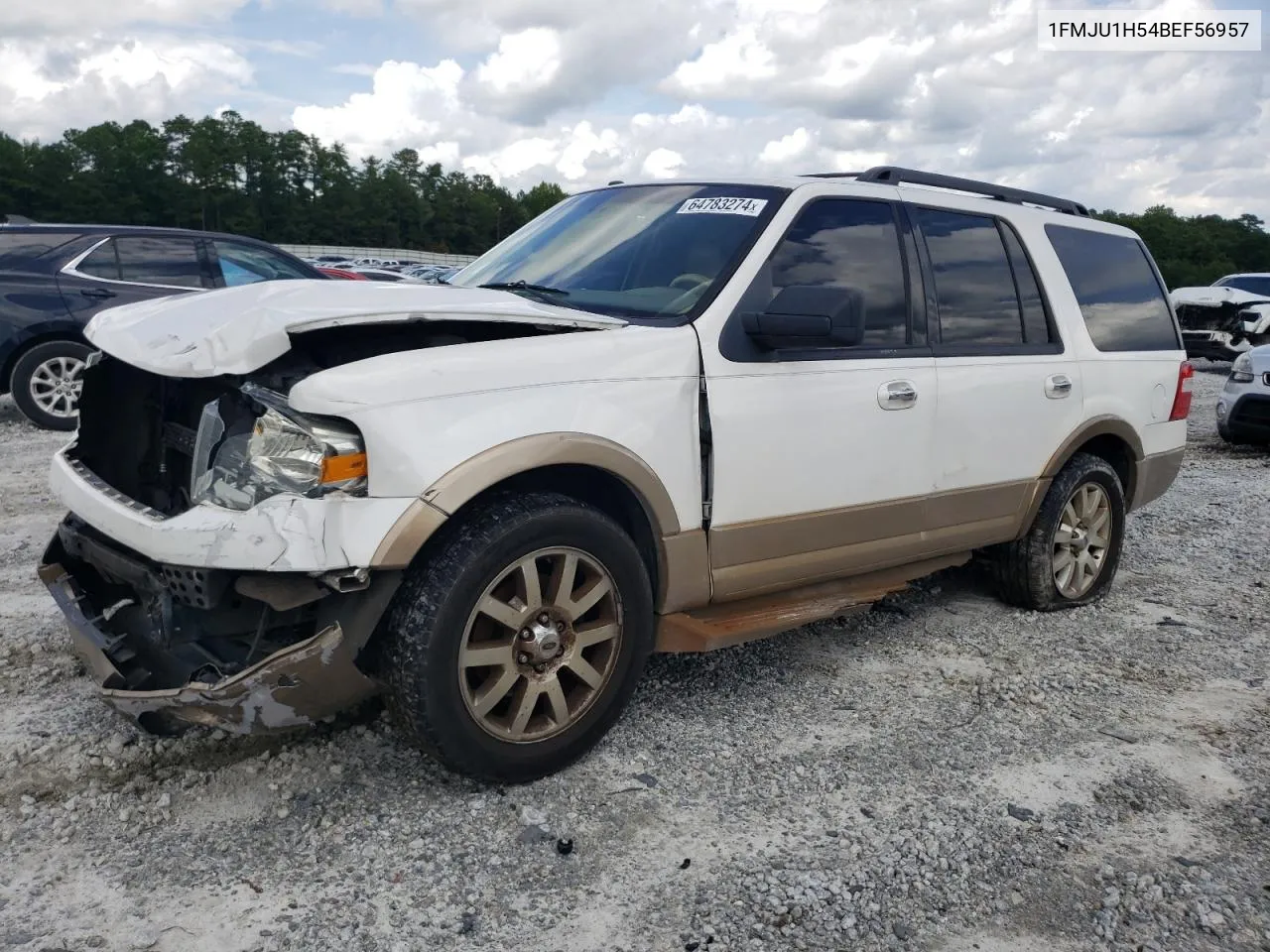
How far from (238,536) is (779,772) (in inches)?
72.0

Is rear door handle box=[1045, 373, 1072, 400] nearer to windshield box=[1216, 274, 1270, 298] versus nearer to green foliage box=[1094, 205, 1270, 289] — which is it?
windshield box=[1216, 274, 1270, 298]

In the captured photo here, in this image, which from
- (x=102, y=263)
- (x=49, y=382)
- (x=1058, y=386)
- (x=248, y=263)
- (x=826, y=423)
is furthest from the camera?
(x=248, y=263)

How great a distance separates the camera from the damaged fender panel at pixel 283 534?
2.63m

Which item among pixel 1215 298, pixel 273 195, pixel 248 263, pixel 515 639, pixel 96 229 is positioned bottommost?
pixel 1215 298

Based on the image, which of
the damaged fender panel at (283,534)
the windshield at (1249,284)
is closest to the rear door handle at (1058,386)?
the damaged fender panel at (283,534)

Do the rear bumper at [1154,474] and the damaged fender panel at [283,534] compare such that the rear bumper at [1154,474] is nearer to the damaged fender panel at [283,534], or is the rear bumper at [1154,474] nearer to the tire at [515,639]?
the tire at [515,639]

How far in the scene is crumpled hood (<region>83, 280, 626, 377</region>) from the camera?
269 cm

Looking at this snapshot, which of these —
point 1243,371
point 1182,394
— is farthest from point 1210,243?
point 1182,394

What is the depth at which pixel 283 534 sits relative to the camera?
2623 millimetres

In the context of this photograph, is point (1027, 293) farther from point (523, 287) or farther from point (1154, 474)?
point (523, 287)

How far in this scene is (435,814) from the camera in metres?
3.00

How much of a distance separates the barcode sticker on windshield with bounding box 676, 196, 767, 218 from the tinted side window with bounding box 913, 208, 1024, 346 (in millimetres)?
859

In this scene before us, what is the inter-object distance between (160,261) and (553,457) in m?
7.33

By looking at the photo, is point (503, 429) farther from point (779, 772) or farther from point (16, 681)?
point (16, 681)
